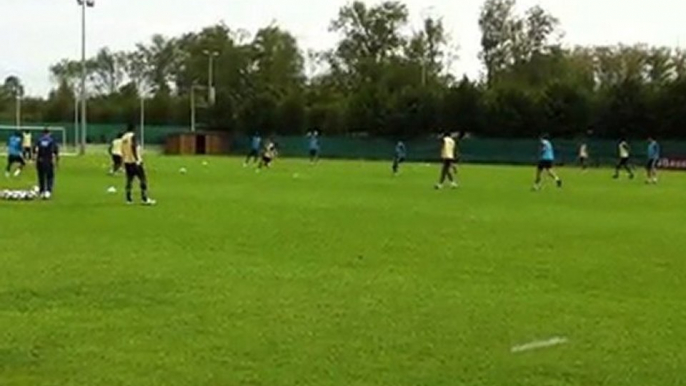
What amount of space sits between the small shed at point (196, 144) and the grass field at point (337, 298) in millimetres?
73355

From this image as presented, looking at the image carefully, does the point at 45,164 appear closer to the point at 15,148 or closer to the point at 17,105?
the point at 15,148

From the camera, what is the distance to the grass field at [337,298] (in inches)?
347

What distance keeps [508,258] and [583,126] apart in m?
72.4

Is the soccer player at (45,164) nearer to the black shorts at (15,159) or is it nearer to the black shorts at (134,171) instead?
the black shorts at (134,171)

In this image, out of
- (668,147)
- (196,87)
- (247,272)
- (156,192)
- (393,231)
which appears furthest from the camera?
(196,87)

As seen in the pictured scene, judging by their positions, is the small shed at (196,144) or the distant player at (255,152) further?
the small shed at (196,144)

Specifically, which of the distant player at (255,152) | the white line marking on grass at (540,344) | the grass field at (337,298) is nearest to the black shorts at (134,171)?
the grass field at (337,298)

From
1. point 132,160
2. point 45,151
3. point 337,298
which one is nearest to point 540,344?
point 337,298

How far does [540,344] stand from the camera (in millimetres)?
9773

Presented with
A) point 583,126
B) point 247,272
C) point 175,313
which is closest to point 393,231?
point 247,272

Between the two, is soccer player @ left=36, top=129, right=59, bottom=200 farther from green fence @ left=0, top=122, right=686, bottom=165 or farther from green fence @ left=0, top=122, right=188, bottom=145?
green fence @ left=0, top=122, right=188, bottom=145

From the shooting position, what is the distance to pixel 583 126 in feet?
285

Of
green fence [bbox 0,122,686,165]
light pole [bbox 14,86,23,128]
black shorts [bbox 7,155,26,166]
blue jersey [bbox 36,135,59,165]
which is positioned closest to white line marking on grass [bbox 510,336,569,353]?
blue jersey [bbox 36,135,59,165]

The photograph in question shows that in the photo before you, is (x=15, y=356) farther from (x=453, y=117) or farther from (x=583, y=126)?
(x=453, y=117)
